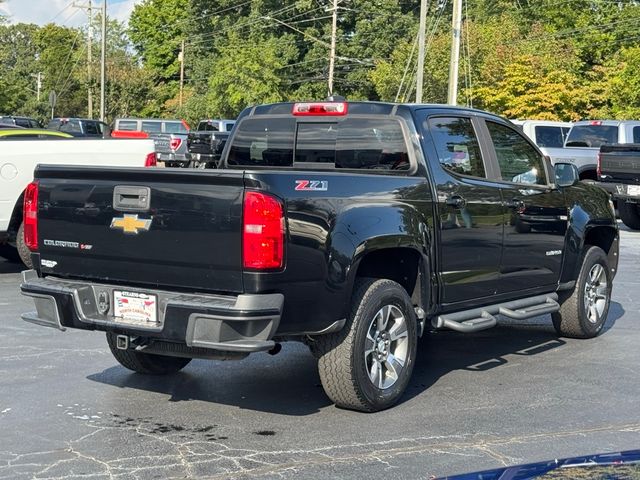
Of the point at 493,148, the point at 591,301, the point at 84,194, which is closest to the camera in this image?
the point at 84,194

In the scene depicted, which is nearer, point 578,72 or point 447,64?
point 447,64

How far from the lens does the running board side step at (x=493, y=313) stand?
7.09 metres

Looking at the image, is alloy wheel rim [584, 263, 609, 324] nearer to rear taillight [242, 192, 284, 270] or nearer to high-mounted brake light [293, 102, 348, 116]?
high-mounted brake light [293, 102, 348, 116]

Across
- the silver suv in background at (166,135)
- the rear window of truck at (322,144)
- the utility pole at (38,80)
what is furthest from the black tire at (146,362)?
the utility pole at (38,80)

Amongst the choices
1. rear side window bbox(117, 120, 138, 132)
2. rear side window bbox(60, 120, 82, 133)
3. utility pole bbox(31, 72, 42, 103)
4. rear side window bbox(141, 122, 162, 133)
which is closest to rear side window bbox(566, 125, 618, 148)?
rear side window bbox(141, 122, 162, 133)

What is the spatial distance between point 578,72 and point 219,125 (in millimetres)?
17539

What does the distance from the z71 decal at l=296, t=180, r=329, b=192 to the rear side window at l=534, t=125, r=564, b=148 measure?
747 inches

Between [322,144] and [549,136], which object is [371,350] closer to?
[322,144]

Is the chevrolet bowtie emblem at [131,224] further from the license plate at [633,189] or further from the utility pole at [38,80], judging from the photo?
the utility pole at [38,80]

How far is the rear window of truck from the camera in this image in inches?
284

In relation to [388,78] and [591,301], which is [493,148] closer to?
[591,301]

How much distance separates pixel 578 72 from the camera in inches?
1838

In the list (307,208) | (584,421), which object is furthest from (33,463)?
(584,421)

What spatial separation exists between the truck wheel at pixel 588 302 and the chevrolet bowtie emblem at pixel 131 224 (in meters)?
4.30
